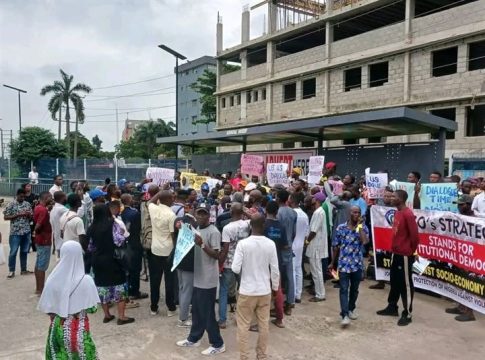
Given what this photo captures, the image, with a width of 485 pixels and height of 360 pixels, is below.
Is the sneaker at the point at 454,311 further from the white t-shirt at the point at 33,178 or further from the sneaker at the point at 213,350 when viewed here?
the white t-shirt at the point at 33,178

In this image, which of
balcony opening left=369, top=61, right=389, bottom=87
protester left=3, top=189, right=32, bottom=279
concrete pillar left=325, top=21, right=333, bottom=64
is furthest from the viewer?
concrete pillar left=325, top=21, right=333, bottom=64

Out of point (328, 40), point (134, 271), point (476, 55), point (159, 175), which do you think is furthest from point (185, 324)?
point (328, 40)

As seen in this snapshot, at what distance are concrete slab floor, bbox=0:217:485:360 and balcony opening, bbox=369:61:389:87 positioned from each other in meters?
22.5

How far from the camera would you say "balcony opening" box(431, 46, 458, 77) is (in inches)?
956

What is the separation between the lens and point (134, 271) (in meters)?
7.35

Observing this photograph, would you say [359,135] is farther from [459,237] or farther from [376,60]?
[376,60]

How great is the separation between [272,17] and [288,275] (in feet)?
105

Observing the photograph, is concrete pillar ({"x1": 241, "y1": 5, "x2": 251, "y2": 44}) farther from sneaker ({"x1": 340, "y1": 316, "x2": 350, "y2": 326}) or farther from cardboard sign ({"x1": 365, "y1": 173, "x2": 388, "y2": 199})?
sneaker ({"x1": 340, "y1": 316, "x2": 350, "y2": 326})

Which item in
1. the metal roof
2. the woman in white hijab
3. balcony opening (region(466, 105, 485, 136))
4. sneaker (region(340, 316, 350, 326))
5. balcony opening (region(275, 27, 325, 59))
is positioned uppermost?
balcony opening (region(275, 27, 325, 59))

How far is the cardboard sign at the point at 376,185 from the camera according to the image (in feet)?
32.9

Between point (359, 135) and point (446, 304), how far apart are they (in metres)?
10.1

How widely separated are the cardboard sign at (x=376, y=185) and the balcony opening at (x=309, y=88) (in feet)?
75.6

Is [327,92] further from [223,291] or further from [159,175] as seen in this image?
[223,291]

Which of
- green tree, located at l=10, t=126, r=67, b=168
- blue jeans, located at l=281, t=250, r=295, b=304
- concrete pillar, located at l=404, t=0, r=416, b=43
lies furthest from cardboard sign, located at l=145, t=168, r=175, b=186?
green tree, located at l=10, t=126, r=67, b=168
